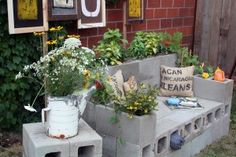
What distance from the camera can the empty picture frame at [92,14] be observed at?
157 inches

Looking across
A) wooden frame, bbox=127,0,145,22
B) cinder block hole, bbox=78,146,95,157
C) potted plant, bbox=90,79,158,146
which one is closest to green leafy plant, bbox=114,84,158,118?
potted plant, bbox=90,79,158,146

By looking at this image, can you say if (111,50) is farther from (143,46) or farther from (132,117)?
(132,117)

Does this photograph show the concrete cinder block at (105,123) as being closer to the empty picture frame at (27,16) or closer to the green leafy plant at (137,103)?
the green leafy plant at (137,103)

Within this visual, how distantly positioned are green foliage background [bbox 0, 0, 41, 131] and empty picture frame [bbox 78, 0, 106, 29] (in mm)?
577

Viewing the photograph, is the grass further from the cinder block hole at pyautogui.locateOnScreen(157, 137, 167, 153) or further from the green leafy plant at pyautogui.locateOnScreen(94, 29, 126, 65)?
the green leafy plant at pyautogui.locateOnScreen(94, 29, 126, 65)

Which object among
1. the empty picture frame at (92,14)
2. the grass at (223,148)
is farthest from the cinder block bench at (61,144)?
the empty picture frame at (92,14)

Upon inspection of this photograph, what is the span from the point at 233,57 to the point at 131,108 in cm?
358

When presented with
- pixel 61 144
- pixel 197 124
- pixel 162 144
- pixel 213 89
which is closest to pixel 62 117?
pixel 61 144

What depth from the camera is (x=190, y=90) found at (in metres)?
4.17

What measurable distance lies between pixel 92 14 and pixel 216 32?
2.57m

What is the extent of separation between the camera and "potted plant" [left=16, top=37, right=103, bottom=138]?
8.68 feet

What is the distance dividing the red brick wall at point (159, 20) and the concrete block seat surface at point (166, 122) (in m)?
0.74

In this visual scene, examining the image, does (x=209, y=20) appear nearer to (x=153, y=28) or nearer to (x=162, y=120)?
(x=153, y=28)

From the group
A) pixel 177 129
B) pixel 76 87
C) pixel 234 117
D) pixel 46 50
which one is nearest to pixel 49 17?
pixel 46 50
